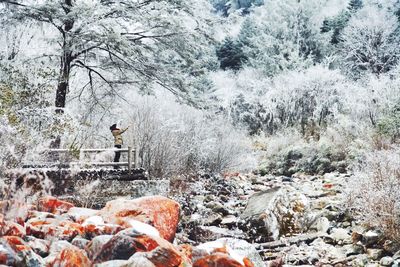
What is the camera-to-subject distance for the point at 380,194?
555cm

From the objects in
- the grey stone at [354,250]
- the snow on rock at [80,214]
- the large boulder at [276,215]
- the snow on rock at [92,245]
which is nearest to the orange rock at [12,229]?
the snow on rock at [92,245]

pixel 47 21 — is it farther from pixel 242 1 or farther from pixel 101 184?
pixel 242 1

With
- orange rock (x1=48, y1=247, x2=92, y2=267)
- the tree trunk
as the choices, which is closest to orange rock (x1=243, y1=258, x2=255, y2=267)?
orange rock (x1=48, y1=247, x2=92, y2=267)

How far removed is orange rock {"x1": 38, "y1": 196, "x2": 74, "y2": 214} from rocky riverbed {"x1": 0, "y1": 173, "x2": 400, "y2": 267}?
0.04 feet

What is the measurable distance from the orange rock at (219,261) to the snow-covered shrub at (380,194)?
225cm

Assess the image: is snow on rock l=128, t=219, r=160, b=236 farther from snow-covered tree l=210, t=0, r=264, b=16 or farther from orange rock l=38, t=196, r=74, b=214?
snow-covered tree l=210, t=0, r=264, b=16

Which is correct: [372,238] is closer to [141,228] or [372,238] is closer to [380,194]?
[380,194]

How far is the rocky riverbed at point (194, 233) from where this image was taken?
4.04 metres

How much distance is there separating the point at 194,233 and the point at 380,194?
2.75 metres

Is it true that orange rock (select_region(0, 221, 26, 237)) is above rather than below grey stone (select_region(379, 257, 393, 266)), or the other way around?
A: above

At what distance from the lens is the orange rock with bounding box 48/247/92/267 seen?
3811 mm

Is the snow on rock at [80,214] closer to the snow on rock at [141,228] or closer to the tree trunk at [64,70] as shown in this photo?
the snow on rock at [141,228]

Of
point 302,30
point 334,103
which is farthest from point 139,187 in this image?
point 302,30

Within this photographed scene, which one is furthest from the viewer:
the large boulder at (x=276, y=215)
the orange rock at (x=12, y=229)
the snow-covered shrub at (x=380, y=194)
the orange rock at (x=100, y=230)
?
the large boulder at (x=276, y=215)
